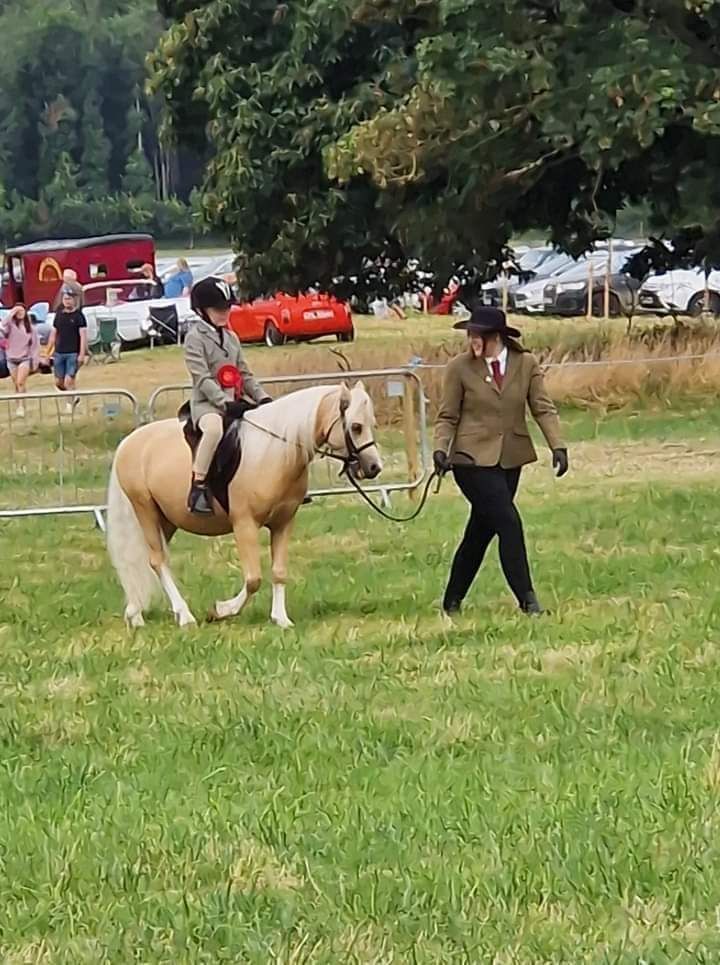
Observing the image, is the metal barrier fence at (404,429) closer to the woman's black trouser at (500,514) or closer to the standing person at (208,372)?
the standing person at (208,372)

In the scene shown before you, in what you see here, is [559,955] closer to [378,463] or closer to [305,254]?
[378,463]

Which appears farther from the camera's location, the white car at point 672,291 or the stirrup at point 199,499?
the white car at point 672,291

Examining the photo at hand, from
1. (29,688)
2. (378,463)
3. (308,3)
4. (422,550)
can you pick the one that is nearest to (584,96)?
(308,3)

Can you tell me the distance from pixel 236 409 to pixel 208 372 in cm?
29

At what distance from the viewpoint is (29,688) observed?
959 centimetres

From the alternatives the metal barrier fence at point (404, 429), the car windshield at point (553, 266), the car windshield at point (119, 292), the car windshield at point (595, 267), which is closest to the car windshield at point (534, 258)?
the car windshield at point (553, 266)

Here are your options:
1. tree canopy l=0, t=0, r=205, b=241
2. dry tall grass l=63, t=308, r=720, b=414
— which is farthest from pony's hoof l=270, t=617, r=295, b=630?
tree canopy l=0, t=0, r=205, b=241

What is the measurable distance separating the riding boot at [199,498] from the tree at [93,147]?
8926 cm

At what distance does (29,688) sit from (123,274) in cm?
4998

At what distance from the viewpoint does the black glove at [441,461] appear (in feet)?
36.3

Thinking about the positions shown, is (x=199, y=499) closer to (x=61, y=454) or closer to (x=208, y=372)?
(x=208, y=372)

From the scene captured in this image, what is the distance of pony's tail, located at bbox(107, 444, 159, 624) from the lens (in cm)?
1186

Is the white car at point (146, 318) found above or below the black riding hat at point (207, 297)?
below

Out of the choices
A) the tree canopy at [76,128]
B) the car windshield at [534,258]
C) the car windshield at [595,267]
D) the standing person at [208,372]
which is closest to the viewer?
the standing person at [208,372]
